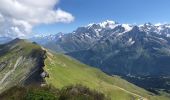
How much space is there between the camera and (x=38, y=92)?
126 metres

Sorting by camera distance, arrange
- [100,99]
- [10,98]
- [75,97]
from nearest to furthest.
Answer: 1. [10,98]
2. [75,97]
3. [100,99]

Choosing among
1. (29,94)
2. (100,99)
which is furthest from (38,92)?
(100,99)

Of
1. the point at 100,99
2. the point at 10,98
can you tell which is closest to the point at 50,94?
the point at 10,98

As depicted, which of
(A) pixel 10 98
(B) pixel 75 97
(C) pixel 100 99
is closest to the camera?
(A) pixel 10 98

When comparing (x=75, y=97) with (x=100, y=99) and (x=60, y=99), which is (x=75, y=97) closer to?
(x=60, y=99)

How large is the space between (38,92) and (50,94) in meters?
4.24

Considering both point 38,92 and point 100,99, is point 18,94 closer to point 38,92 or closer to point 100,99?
point 38,92

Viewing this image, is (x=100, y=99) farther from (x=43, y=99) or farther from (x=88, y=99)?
(x=43, y=99)

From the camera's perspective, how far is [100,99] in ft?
507

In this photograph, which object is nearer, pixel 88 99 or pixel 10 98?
pixel 10 98

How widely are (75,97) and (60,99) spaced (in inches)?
333

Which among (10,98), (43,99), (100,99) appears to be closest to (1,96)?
(10,98)

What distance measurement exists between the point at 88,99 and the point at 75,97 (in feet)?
23.3

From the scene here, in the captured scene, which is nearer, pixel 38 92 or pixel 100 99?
pixel 38 92
